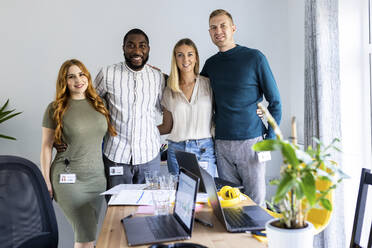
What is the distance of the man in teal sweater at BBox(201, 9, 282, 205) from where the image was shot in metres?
2.56

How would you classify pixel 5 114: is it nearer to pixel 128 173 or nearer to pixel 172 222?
pixel 128 173

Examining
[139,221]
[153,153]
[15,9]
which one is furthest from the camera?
[15,9]

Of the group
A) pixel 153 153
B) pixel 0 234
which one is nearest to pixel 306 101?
pixel 153 153

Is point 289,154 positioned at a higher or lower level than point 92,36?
lower

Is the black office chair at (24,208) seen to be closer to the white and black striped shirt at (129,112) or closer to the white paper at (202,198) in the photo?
the white paper at (202,198)

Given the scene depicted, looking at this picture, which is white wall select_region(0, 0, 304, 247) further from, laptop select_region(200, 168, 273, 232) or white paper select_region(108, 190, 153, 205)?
laptop select_region(200, 168, 273, 232)

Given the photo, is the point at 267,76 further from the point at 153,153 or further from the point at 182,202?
the point at 182,202

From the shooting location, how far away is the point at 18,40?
3666 millimetres

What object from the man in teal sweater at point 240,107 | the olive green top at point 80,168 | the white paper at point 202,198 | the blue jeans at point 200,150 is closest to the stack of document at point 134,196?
the white paper at point 202,198

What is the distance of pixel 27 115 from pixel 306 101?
2.65 metres

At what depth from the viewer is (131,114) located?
8.77ft

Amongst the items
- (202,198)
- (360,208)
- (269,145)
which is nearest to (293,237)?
(269,145)

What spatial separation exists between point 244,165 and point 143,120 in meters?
0.80

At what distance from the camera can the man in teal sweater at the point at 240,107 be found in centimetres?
256
